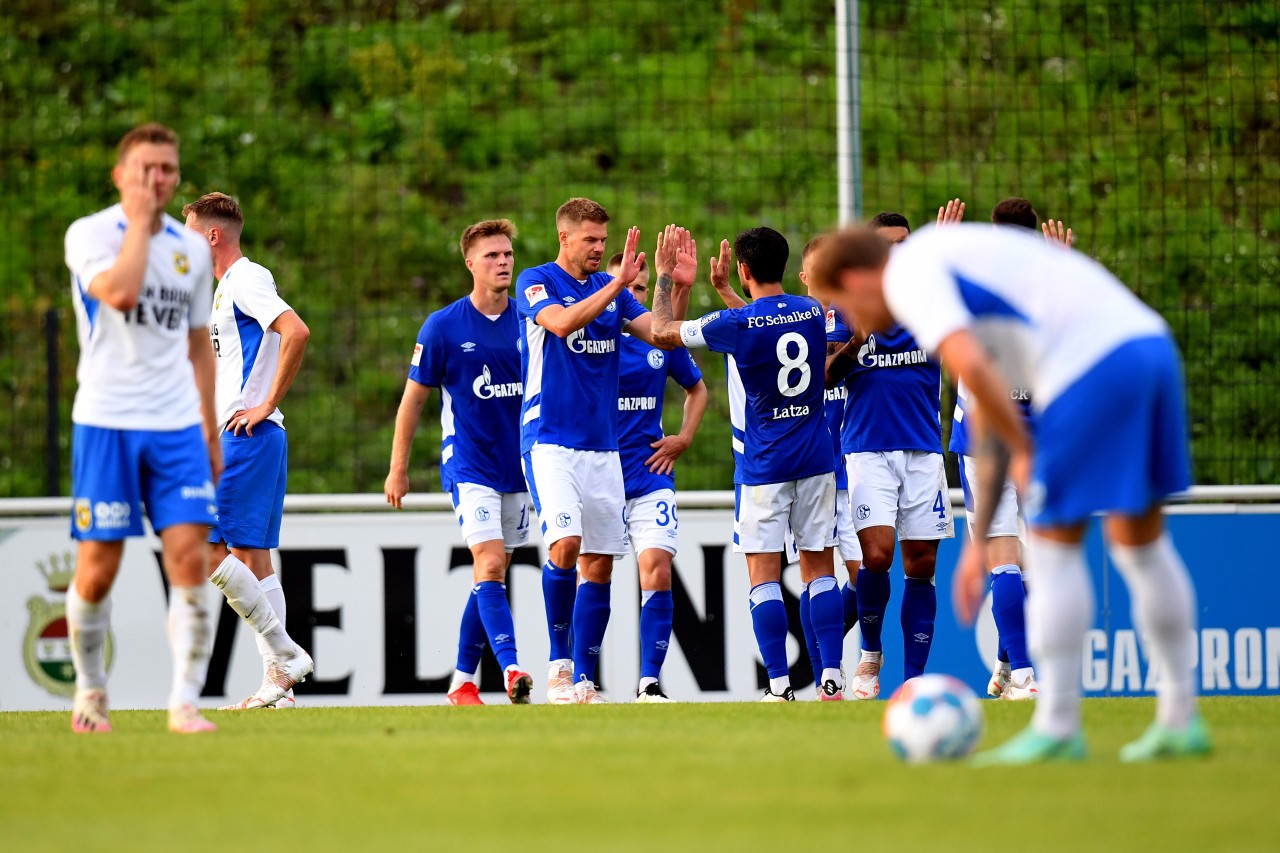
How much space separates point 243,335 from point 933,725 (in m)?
5.17

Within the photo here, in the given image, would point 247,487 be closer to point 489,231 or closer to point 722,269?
point 489,231

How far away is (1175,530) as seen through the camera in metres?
11.0

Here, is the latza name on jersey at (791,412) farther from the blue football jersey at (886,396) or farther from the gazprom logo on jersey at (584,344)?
the gazprom logo on jersey at (584,344)

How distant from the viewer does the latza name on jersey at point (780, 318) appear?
855cm

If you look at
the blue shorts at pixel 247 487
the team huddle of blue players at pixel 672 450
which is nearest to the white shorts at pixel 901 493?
the team huddle of blue players at pixel 672 450

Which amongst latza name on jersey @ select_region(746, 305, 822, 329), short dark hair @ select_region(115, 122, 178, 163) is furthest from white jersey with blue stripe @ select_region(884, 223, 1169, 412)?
latza name on jersey @ select_region(746, 305, 822, 329)

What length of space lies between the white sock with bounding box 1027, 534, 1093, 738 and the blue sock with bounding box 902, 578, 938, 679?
13.5 ft

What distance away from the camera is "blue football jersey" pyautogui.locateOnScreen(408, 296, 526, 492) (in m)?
9.33

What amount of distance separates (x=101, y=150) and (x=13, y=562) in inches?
319

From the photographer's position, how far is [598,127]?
59.6 ft

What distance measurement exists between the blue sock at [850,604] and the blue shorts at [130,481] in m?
4.85

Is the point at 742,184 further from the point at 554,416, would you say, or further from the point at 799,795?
the point at 799,795

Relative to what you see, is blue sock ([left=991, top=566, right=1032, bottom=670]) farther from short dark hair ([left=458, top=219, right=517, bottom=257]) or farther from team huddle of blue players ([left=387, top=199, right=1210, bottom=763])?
short dark hair ([left=458, top=219, right=517, bottom=257])

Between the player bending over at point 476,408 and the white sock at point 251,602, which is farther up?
the player bending over at point 476,408
